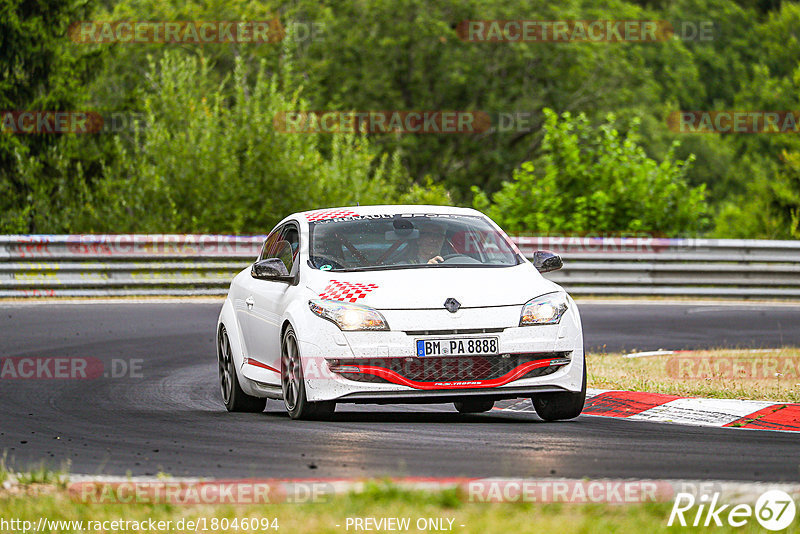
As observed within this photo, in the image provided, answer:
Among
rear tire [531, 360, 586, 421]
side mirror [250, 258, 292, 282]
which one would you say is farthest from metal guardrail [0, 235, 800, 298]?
rear tire [531, 360, 586, 421]

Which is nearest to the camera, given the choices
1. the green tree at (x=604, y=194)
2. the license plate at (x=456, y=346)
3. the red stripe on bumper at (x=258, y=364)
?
the license plate at (x=456, y=346)

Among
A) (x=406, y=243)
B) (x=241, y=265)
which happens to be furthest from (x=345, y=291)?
(x=241, y=265)

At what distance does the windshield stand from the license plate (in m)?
0.92

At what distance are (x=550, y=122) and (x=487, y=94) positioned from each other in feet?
74.9

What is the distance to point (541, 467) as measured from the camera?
6.84 metres

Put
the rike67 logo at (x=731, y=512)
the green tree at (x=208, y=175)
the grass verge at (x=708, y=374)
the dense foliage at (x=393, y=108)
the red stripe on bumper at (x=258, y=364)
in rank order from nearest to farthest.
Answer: the rike67 logo at (x=731, y=512)
the red stripe on bumper at (x=258, y=364)
the grass verge at (x=708, y=374)
the green tree at (x=208, y=175)
the dense foliage at (x=393, y=108)

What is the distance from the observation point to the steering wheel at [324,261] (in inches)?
379

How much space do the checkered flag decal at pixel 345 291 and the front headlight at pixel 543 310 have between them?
0.99m

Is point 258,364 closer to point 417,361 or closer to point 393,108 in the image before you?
point 417,361

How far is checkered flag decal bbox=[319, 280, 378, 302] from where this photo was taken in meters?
8.90

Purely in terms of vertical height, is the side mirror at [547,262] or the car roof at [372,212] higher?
the car roof at [372,212]

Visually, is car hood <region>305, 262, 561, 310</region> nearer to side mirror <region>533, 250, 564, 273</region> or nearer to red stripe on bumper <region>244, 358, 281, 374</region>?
side mirror <region>533, 250, 564, 273</region>

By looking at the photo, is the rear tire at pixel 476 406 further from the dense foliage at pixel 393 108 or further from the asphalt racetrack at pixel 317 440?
the dense foliage at pixel 393 108

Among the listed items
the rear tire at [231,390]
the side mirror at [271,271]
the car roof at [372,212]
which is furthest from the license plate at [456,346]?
the rear tire at [231,390]
